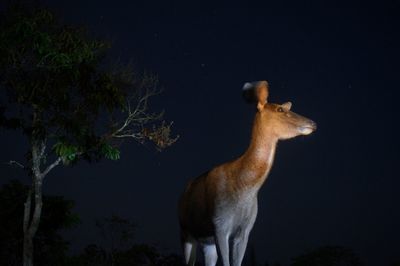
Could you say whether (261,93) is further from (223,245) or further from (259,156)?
(223,245)

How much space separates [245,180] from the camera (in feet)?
22.0

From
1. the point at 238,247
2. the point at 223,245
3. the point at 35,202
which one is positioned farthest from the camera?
the point at 35,202

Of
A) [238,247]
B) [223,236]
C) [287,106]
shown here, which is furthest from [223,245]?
[287,106]

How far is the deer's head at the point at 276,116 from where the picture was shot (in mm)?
6582

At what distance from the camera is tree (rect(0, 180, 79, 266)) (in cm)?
1355

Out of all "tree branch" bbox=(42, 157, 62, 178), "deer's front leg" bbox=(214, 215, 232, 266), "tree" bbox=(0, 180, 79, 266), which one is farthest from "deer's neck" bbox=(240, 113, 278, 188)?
"tree" bbox=(0, 180, 79, 266)

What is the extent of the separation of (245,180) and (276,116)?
83 cm

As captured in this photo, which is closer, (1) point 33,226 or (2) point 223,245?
(2) point 223,245

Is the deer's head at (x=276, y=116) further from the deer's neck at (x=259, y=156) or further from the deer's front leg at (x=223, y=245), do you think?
the deer's front leg at (x=223, y=245)

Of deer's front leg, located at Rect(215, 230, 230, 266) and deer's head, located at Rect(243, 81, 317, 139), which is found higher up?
deer's head, located at Rect(243, 81, 317, 139)

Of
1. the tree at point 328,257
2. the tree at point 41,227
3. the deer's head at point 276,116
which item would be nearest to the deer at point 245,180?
the deer's head at point 276,116

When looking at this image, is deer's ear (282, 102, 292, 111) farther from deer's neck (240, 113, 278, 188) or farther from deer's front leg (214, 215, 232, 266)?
deer's front leg (214, 215, 232, 266)

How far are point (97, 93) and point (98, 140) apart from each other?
0.81 metres

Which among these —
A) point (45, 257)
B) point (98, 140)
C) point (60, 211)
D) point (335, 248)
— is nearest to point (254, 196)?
point (98, 140)
